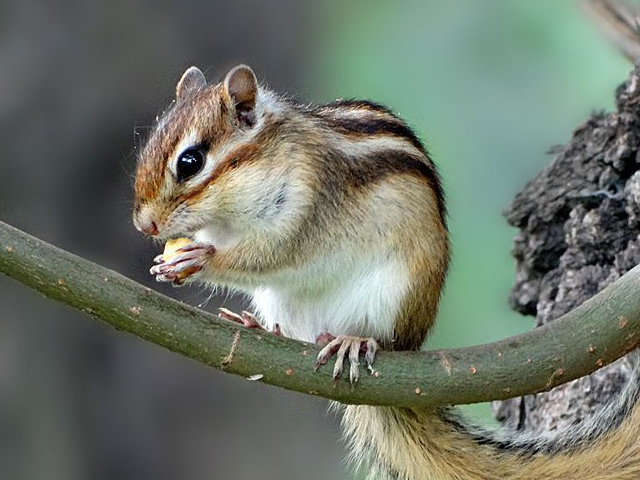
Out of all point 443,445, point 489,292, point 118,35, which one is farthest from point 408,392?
point 118,35

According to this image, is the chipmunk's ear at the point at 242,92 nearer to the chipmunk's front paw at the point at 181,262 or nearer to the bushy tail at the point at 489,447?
the chipmunk's front paw at the point at 181,262

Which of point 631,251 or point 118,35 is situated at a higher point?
point 118,35

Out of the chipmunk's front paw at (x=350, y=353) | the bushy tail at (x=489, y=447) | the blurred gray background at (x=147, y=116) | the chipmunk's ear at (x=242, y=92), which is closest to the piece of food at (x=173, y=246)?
the chipmunk's ear at (x=242, y=92)

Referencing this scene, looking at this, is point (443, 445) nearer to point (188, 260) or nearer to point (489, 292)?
point (188, 260)

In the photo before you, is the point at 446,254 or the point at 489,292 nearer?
the point at 446,254

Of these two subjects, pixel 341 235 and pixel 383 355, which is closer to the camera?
pixel 383 355

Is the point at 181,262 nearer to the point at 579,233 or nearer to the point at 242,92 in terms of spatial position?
the point at 242,92

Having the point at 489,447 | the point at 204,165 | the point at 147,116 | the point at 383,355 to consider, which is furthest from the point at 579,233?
the point at 147,116
